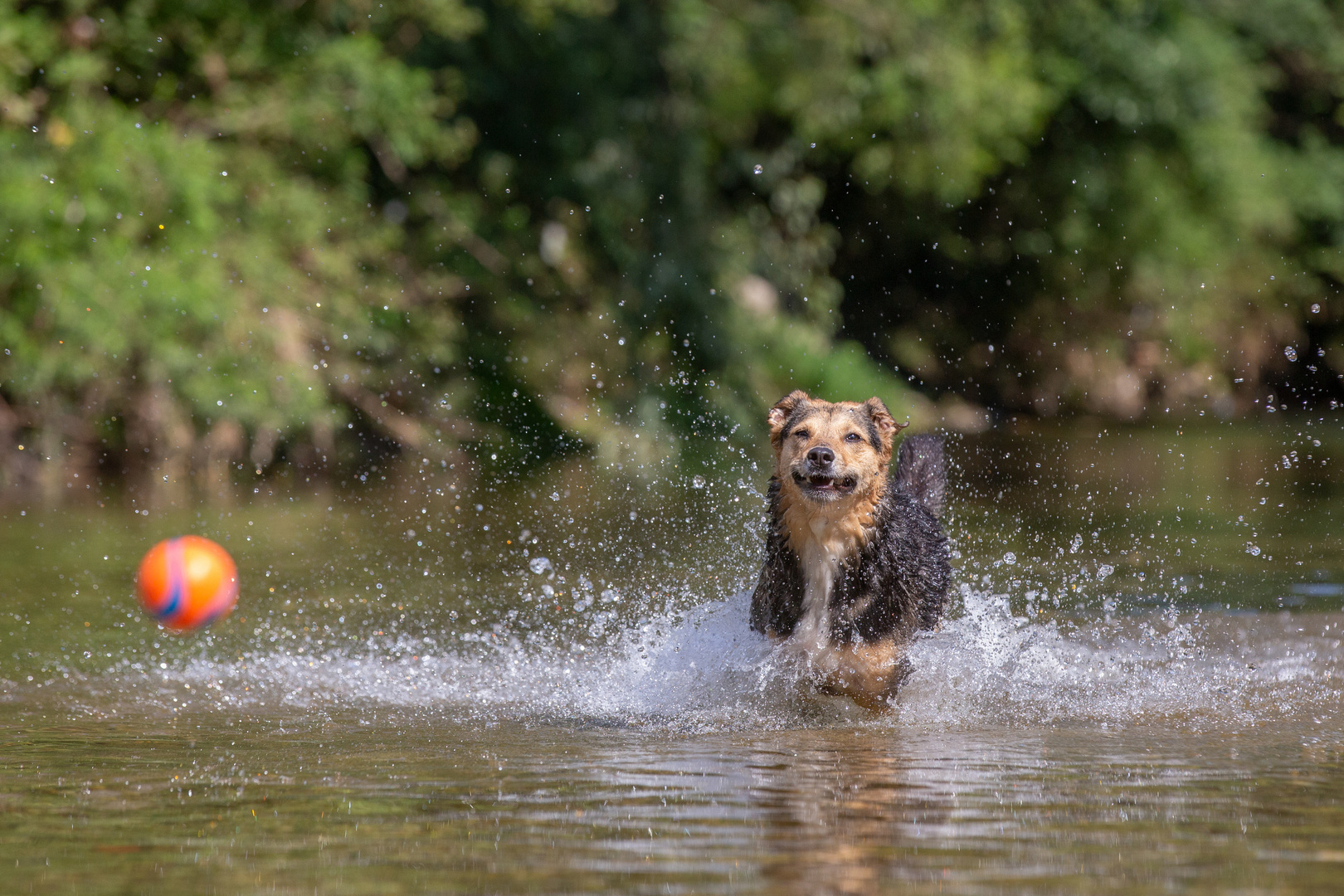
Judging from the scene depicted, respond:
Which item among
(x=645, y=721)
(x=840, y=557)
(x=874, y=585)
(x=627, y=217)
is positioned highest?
(x=627, y=217)

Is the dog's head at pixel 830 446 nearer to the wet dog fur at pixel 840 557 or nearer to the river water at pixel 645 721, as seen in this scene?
the wet dog fur at pixel 840 557

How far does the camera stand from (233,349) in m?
16.6

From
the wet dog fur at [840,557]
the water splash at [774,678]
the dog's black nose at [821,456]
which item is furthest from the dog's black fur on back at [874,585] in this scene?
the dog's black nose at [821,456]

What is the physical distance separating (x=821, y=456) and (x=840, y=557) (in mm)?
495

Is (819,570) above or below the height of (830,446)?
below

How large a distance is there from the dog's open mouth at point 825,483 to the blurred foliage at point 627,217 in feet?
35.5

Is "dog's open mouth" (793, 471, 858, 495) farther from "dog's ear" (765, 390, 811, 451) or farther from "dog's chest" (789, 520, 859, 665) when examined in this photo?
"dog's ear" (765, 390, 811, 451)

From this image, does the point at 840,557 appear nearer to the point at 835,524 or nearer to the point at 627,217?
the point at 835,524

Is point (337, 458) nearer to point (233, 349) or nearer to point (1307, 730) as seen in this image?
point (233, 349)

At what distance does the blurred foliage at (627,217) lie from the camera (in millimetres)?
16328

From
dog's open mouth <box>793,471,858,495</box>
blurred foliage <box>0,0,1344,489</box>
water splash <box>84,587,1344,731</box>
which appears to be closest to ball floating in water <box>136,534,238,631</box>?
water splash <box>84,587,1344,731</box>

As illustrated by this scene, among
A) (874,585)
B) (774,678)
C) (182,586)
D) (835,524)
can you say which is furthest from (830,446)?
(182,586)

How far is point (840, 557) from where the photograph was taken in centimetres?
668

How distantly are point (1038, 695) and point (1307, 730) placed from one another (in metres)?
1.18
